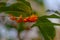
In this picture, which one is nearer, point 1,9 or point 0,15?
point 1,9

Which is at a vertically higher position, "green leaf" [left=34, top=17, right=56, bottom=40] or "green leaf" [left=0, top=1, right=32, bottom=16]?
"green leaf" [left=0, top=1, right=32, bottom=16]

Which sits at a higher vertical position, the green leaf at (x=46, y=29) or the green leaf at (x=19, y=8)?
the green leaf at (x=19, y=8)

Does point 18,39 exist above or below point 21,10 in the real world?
below

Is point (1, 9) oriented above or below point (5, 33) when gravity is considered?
above

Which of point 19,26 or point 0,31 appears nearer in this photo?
point 19,26

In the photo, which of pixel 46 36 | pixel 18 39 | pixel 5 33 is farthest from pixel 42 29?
pixel 5 33

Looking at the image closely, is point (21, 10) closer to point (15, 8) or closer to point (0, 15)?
point (15, 8)

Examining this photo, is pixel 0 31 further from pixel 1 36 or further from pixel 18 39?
pixel 18 39

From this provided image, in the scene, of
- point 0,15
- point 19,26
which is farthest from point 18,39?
point 0,15
